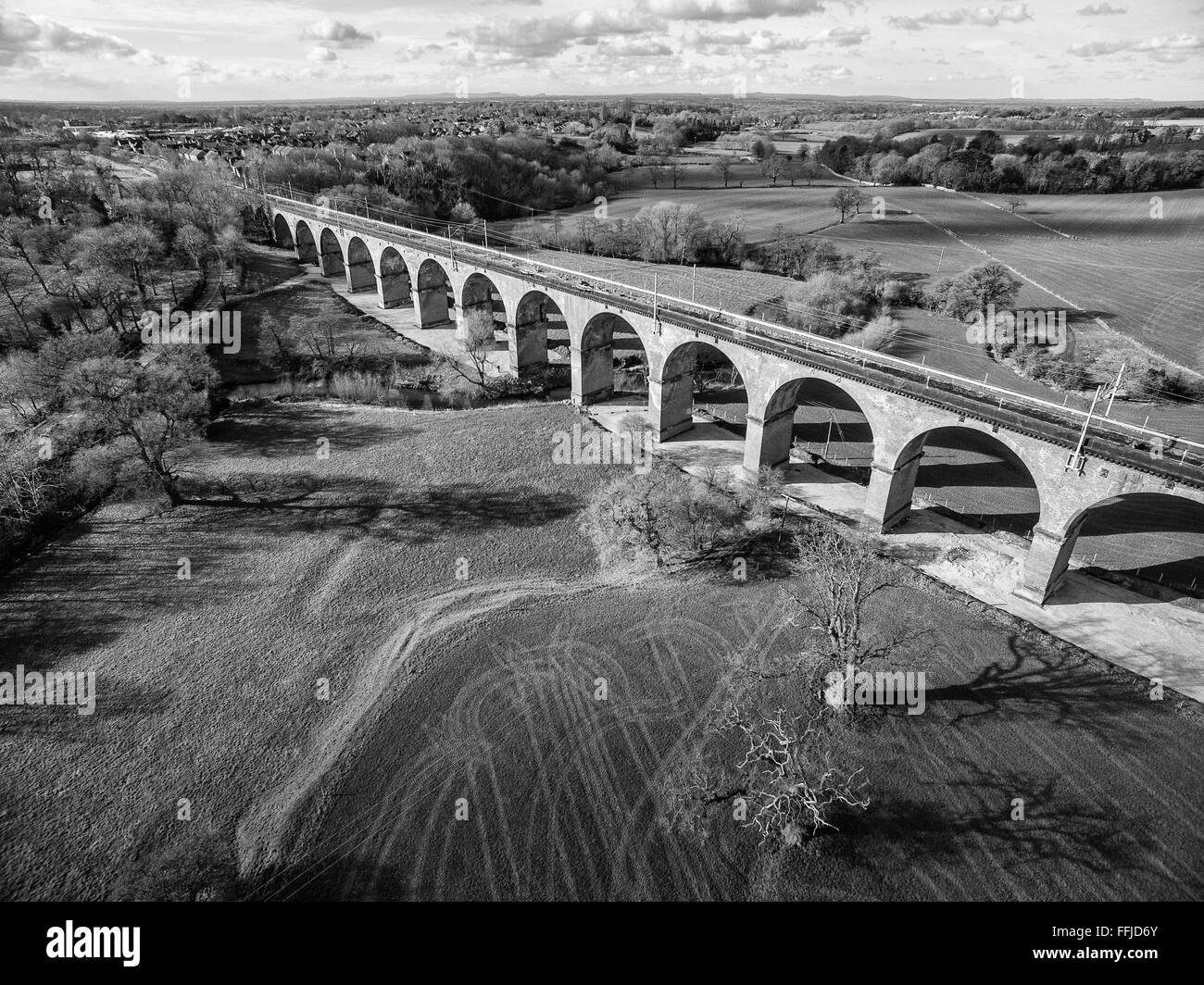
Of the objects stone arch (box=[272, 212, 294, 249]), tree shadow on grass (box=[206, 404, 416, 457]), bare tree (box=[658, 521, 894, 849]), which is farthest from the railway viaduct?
stone arch (box=[272, 212, 294, 249])

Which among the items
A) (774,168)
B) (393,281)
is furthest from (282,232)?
(774,168)

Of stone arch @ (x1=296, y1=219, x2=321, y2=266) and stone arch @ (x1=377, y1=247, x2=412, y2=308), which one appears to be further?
stone arch @ (x1=296, y1=219, x2=321, y2=266)

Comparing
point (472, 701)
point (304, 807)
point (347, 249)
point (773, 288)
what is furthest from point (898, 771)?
point (347, 249)

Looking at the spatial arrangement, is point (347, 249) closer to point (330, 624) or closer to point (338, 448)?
point (338, 448)

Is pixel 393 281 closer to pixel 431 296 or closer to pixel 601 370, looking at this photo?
pixel 431 296

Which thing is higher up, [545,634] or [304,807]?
[545,634]

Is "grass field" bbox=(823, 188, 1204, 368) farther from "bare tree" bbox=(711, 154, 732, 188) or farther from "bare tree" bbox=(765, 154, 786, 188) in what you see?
"bare tree" bbox=(711, 154, 732, 188)

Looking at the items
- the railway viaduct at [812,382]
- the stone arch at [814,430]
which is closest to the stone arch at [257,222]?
the railway viaduct at [812,382]

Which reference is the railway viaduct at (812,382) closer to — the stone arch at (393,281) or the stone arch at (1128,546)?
the stone arch at (1128,546)
